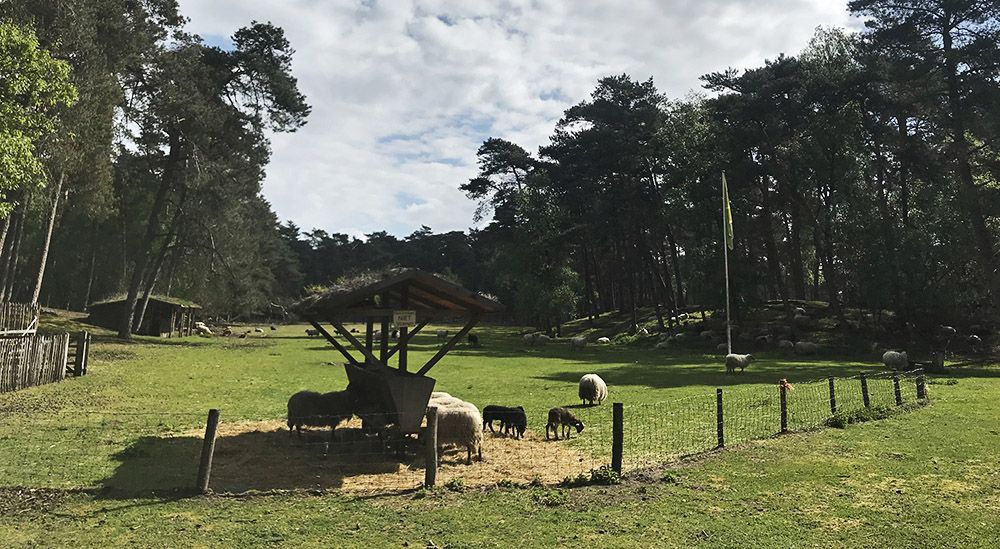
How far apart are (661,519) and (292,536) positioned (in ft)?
14.7

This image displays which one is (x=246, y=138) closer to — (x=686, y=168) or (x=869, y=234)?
(x=686, y=168)

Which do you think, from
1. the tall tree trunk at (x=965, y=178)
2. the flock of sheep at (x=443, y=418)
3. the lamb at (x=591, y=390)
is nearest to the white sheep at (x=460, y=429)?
the flock of sheep at (x=443, y=418)

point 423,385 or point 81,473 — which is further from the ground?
point 423,385

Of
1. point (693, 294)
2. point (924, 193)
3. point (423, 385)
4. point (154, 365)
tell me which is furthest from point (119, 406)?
point (924, 193)

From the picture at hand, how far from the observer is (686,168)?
155 feet

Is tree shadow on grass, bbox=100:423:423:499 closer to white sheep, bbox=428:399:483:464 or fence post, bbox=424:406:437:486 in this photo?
fence post, bbox=424:406:437:486

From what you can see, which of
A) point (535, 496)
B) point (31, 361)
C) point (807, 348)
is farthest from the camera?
point (807, 348)

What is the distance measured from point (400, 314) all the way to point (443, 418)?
2144 millimetres

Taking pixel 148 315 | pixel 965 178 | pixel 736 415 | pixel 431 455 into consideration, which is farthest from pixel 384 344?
pixel 148 315

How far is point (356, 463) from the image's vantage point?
11.0 metres

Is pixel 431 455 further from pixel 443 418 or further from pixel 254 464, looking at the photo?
pixel 254 464

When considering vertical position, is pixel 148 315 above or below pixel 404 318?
above

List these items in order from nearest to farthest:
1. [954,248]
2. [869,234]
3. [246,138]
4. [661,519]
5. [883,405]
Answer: [661,519] < [883,405] < [954,248] < [869,234] < [246,138]

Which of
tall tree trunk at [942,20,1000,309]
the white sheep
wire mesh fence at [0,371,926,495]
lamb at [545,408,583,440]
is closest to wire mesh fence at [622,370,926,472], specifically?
wire mesh fence at [0,371,926,495]
